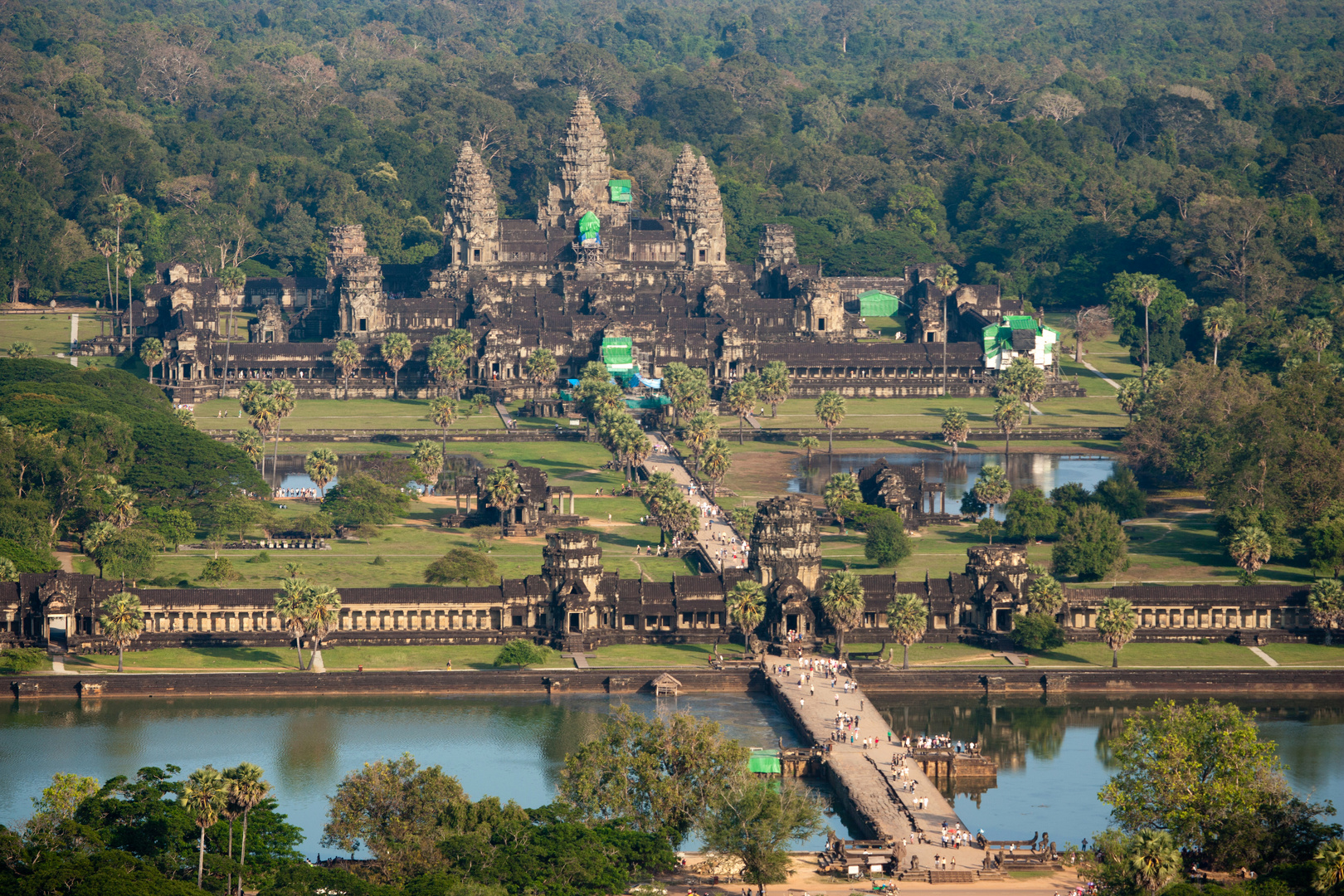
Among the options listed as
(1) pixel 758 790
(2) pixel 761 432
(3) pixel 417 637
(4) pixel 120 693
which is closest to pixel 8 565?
(4) pixel 120 693

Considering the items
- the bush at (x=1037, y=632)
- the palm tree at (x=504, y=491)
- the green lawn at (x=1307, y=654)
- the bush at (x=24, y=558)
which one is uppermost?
the palm tree at (x=504, y=491)

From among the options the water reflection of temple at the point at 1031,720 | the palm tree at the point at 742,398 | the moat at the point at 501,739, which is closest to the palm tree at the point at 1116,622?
the water reflection of temple at the point at 1031,720

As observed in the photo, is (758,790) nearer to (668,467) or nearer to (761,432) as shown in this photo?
(668,467)

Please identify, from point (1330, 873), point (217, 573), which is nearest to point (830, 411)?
point (217, 573)

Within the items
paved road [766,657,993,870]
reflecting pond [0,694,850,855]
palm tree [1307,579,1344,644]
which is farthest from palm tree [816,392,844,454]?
reflecting pond [0,694,850,855]

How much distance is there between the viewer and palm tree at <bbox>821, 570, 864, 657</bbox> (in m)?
121

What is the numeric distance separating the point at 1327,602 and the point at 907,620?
76.5 feet

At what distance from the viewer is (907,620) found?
A: 4680 inches

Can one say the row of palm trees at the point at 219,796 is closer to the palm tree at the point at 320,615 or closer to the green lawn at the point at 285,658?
the palm tree at the point at 320,615

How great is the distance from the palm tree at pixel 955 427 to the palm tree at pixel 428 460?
38998mm

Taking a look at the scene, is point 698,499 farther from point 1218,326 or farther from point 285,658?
point 1218,326

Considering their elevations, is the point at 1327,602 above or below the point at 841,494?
below

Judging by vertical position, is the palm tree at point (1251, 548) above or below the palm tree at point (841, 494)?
below

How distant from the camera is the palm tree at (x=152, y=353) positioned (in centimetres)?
18938
